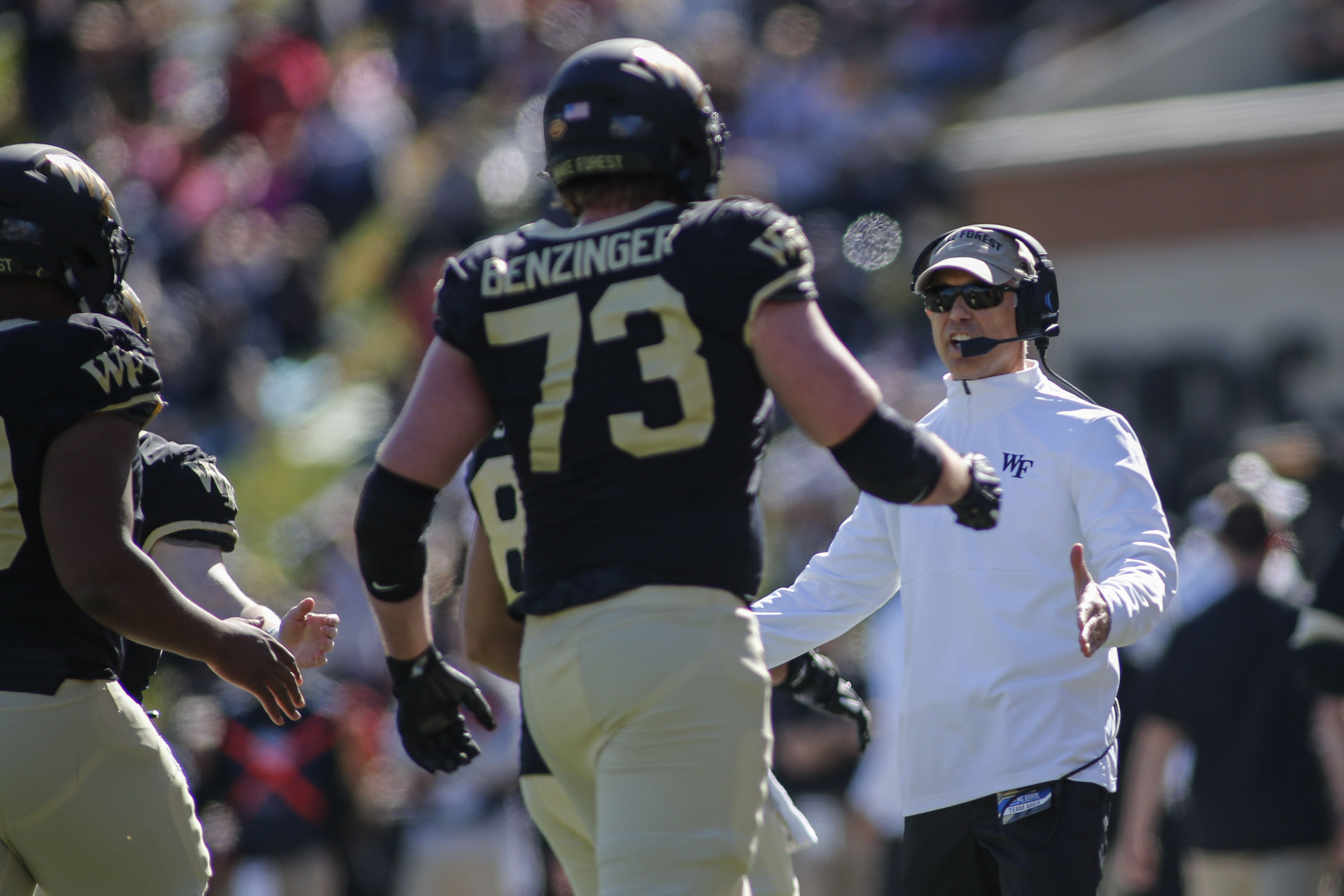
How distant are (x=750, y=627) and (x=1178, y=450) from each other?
10625 mm

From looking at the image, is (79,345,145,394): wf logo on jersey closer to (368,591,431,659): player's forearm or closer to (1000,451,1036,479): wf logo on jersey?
(368,591,431,659): player's forearm

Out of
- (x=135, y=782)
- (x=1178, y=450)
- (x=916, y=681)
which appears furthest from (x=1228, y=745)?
(x=1178, y=450)

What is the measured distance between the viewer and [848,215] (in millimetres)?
13352

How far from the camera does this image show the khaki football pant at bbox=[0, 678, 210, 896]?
3.21 meters

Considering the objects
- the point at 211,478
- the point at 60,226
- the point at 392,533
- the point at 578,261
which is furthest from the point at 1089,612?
the point at 60,226

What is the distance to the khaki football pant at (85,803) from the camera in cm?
321

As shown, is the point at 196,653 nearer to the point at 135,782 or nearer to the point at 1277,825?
the point at 135,782

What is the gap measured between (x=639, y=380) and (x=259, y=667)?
3.28ft

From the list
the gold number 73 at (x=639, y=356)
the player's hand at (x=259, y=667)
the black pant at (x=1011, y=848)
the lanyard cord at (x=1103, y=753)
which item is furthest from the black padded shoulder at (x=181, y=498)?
the lanyard cord at (x=1103, y=753)

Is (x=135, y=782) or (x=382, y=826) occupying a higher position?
(x=135, y=782)

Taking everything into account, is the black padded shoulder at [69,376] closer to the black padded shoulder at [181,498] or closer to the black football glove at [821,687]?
the black padded shoulder at [181,498]

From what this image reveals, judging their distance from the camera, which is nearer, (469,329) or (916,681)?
(469,329)

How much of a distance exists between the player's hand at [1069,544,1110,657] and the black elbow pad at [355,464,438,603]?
1277 mm

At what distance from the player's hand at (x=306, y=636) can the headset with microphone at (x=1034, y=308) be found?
1691mm
